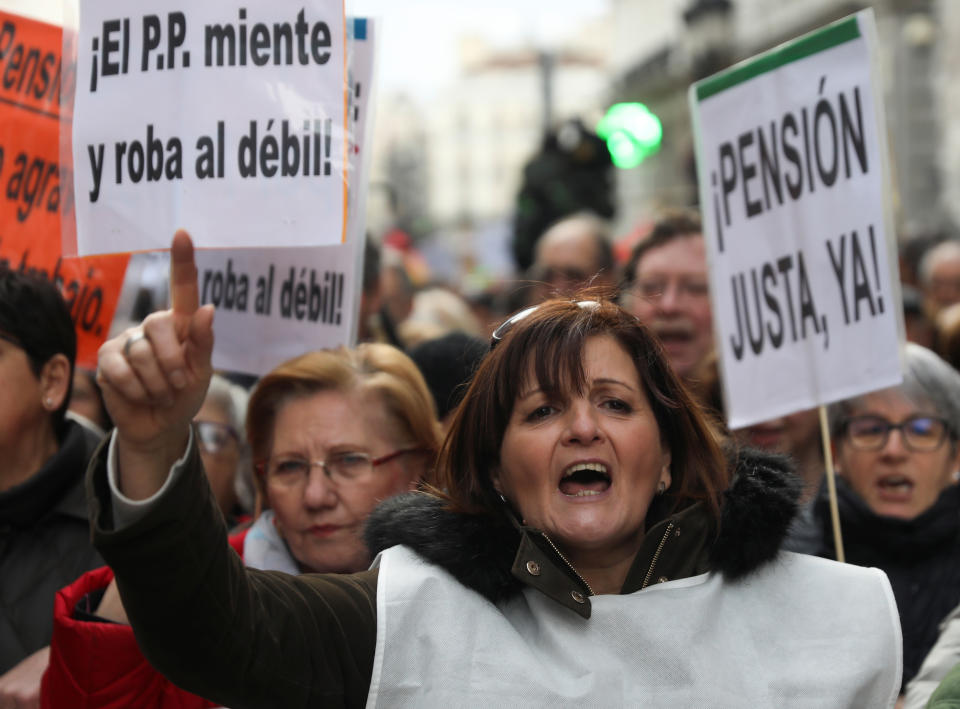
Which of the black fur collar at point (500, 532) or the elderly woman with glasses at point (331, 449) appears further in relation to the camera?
the elderly woman with glasses at point (331, 449)

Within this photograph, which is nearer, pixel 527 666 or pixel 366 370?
pixel 527 666

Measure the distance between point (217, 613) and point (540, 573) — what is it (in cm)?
70

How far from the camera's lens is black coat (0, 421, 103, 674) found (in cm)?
345

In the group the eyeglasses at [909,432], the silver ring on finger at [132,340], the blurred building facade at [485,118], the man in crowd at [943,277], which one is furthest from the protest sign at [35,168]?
the blurred building facade at [485,118]

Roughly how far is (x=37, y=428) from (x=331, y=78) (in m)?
1.32

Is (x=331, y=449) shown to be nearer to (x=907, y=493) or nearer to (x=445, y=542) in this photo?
(x=445, y=542)

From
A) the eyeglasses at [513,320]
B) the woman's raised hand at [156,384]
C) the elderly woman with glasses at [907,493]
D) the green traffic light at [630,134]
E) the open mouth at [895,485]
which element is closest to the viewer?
the woman's raised hand at [156,384]

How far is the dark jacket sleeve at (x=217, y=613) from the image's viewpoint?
2.23 meters

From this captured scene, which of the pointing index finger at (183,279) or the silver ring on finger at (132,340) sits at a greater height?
the pointing index finger at (183,279)

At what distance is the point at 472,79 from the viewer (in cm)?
12456

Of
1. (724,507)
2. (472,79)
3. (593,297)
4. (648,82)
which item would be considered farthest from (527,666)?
(472,79)

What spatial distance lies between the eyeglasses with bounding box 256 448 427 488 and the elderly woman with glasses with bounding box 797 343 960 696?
1.41 meters

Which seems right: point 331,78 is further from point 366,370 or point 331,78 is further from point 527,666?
point 527,666

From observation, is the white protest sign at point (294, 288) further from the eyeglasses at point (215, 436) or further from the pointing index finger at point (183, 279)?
the pointing index finger at point (183, 279)
